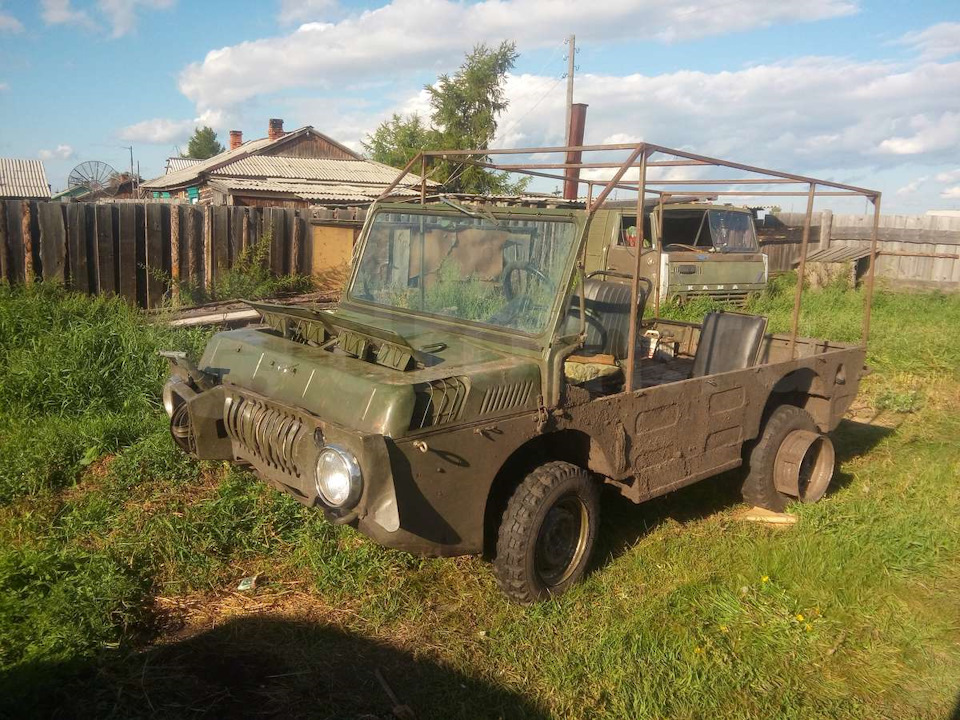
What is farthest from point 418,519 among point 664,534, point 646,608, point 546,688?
point 664,534

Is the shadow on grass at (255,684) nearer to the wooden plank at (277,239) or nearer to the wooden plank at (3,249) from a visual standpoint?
the wooden plank at (3,249)

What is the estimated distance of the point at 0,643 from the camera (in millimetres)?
3170

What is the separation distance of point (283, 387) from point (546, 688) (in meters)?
1.74

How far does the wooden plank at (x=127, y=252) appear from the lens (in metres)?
8.87

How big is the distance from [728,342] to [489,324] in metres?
2.12

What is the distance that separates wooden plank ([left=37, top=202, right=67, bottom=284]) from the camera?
820cm

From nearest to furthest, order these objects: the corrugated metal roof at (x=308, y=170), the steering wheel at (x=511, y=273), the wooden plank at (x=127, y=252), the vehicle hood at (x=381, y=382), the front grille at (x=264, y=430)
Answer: the vehicle hood at (x=381, y=382)
the front grille at (x=264, y=430)
the steering wheel at (x=511, y=273)
the wooden plank at (x=127, y=252)
the corrugated metal roof at (x=308, y=170)

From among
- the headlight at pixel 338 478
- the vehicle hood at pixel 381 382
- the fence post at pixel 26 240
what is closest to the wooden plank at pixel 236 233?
the fence post at pixel 26 240

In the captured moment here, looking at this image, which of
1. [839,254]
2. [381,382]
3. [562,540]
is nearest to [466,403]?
[381,382]

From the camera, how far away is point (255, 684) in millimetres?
3107

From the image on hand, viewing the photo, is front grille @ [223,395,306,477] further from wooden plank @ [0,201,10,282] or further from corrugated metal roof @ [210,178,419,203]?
corrugated metal roof @ [210,178,419,203]

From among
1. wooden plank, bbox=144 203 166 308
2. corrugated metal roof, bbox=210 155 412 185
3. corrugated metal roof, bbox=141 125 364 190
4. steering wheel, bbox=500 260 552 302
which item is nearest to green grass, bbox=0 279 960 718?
steering wheel, bbox=500 260 552 302

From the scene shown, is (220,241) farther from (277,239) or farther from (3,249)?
(3,249)

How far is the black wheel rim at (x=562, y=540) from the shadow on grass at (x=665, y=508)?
451 millimetres
